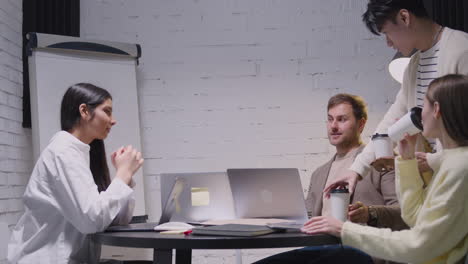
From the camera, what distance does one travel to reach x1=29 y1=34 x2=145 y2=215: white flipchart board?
3.16 metres

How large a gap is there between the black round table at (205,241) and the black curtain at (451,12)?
2345 millimetres

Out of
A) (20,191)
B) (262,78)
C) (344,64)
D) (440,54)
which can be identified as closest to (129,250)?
(20,191)

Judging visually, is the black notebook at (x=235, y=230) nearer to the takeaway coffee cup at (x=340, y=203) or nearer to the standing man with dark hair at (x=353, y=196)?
the takeaway coffee cup at (x=340, y=203)

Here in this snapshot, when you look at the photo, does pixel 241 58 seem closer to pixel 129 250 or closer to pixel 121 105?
pixel 121 105

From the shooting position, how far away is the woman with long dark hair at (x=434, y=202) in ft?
4.58

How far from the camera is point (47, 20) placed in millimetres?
3459

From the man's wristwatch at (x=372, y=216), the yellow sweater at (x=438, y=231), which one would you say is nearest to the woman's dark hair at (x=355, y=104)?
the man's wristwatch at (x=372, y=216)

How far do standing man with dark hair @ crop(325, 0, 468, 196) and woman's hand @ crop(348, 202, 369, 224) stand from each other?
8 cm

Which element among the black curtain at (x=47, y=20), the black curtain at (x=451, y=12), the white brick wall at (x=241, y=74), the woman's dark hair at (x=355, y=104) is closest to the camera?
the woman's dark hair at (x=355, y=104)

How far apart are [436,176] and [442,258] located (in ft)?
0.69

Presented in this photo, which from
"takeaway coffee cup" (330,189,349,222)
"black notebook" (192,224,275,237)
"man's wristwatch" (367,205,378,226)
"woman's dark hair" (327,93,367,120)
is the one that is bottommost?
"man's wristwatch" (367,205,378,226)

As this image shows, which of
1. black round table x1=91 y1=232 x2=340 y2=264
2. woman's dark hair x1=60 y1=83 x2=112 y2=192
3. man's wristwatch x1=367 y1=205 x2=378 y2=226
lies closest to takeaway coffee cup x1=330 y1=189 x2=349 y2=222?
black round table x1=91 y1=232 x2=340 y2=264

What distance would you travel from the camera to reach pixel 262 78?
12.0 ft

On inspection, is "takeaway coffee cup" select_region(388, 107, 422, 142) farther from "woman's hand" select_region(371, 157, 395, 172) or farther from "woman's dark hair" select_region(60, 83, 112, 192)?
"woman's dark hair" select_region(60, 83, 112, 192)
